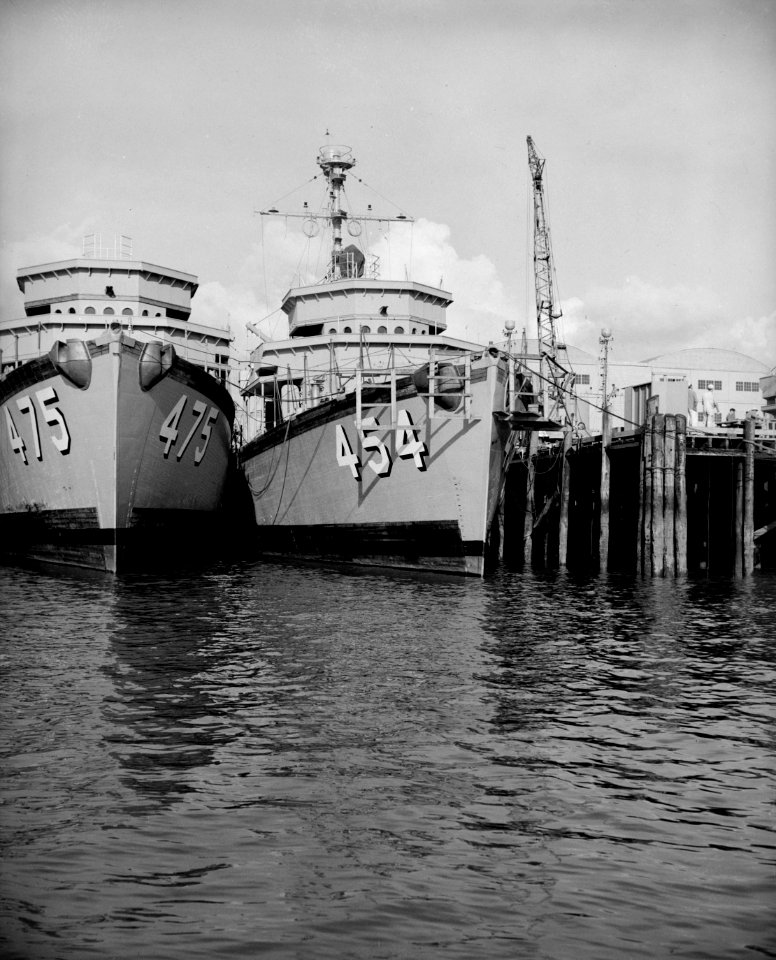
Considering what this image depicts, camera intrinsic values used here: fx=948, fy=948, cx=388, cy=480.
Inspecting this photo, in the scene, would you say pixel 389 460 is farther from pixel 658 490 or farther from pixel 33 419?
pixel 33 419

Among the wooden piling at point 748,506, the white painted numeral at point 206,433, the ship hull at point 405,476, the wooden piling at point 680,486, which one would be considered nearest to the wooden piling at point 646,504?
the wooden piling at point 680,486

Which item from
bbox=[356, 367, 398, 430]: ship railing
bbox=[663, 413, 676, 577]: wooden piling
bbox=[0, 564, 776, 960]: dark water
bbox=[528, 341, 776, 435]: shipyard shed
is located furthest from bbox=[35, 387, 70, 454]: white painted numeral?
bbox=[528, 341, 776, 435]: shipyard shed

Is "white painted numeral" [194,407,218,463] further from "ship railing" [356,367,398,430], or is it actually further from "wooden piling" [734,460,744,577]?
"wooden piling" [734,460,744,577]

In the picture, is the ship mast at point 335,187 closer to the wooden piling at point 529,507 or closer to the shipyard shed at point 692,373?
the wooden piling at point 529,507

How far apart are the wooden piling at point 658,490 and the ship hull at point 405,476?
11.1 feet

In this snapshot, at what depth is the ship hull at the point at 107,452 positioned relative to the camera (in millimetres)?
20234

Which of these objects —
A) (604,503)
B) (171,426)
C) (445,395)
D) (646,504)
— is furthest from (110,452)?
(646,504)

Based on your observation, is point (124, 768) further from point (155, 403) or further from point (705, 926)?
point (155, 403)

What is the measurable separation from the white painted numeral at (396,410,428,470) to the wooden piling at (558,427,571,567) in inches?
226

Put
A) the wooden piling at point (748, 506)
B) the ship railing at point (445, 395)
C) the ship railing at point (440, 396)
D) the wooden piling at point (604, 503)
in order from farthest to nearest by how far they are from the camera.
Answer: the wooden piling at point (604, 503)
the wooden piling at point (748, 506)
the ship railing at point (440, 396)
the ship railing at point (445, 395)

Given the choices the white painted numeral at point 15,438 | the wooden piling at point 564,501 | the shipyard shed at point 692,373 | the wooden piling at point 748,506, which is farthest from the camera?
the shipyard shed at point 692,373

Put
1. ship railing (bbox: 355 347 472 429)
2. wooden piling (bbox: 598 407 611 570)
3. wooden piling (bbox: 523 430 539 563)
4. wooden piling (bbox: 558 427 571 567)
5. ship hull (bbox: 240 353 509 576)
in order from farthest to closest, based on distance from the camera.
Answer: wooden piling (bbox: 523 430 539 563), wooden piling (bbox: 558 427 571 567), wooden piling (bbox: 598 407 611 570), ship hull (bbox: 240 353 509 576), ship railing (bbox: 355 347 472 429)

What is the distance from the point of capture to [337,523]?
2300cm

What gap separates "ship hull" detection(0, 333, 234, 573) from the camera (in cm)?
2023
